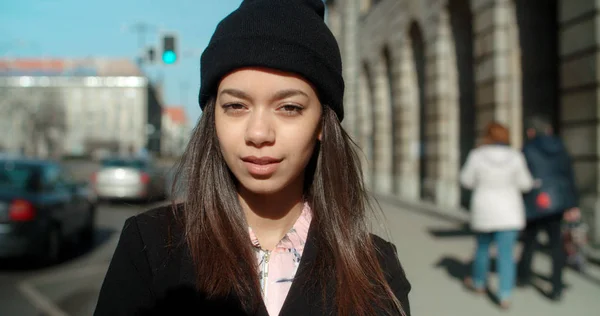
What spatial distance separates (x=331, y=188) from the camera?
6.67 feet

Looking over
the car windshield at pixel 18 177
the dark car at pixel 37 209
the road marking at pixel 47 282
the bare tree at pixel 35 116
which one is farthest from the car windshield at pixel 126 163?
the bare tree at pixel 35 116

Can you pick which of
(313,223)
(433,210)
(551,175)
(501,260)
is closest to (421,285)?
(501,260)

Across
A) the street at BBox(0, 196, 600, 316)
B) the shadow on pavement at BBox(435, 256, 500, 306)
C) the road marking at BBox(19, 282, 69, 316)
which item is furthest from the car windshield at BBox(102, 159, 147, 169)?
the shadow on pavement at BBox(435, 256, 500, 306)

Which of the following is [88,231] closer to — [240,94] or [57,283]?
[57,283]

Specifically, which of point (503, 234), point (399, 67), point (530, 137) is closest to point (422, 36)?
point (399, 67)

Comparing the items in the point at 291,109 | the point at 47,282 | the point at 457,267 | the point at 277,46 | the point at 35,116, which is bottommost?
the point at 47,282

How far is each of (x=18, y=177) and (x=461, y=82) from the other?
34.3 feet

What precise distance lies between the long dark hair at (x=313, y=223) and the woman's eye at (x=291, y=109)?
175 millimetres

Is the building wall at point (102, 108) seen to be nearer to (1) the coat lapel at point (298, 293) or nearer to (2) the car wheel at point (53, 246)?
Result: (2) the car wheel at point (53, 246)

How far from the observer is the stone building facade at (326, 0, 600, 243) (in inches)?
356

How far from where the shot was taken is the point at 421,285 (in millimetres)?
7152

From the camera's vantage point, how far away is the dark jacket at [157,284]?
1582mm

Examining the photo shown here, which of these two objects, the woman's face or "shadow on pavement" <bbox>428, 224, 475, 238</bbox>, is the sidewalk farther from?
the woman's face

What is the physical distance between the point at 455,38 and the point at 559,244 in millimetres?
9340
